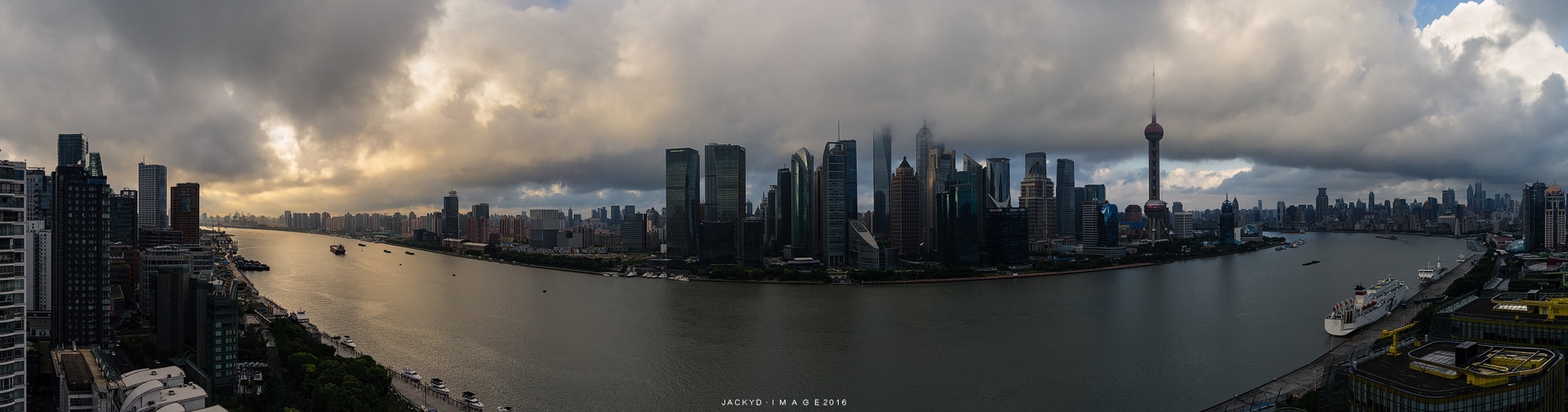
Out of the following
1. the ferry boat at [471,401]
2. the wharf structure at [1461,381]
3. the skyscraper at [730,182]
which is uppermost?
the skyscraper at [730,182]

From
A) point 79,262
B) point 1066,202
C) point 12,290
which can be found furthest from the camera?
point 1066,202

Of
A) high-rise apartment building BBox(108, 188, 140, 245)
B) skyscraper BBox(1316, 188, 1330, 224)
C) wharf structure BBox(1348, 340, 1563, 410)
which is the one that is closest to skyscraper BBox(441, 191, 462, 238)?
high-rise apartment building BBox(108, 188, 140, 245)

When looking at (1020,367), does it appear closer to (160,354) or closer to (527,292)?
(160,354)

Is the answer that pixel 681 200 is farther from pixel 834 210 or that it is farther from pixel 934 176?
pixel 934 176

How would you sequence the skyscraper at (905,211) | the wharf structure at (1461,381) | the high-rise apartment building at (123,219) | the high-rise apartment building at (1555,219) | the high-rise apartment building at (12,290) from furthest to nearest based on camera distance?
the skyscraper at (905,211)
the high-rise apartment building at (1555,219)
the high-rise apartment building at (123,219)
the high-rise apartment building at (12,290)
the wharf structure at (1461,381)

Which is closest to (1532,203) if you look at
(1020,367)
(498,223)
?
(1020,367)

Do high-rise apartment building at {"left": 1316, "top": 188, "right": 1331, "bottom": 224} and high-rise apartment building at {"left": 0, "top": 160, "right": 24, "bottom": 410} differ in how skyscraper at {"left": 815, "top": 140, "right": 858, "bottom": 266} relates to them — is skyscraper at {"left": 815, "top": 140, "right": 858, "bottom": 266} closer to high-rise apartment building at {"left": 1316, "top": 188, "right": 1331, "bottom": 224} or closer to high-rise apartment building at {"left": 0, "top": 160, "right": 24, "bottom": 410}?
high-rise apartment building at {"left": 0, "top": 160, "right": 24, "bottom": 410}

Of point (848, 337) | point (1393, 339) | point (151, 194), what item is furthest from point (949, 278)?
point (151, 194)

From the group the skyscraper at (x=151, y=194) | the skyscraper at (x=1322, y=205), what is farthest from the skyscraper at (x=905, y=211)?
the skyscraper at (x=1322, y=205)

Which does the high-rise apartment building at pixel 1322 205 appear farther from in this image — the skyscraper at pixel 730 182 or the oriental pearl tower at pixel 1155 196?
the skyscraper at pixel 730 182
